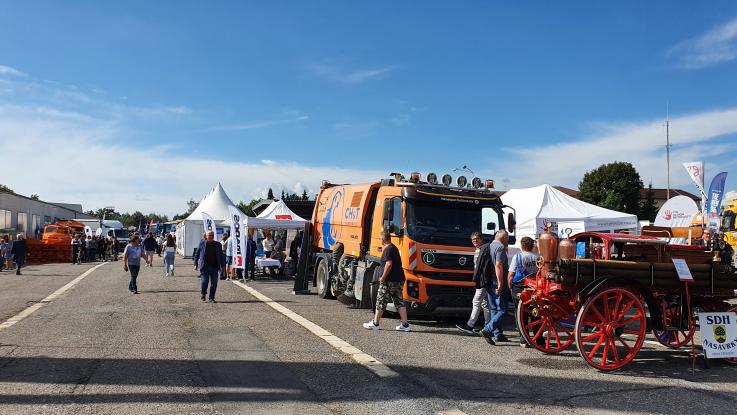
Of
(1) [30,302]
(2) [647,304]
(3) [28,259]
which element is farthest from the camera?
(3) [28,259]

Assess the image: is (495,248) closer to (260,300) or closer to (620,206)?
(260,300)

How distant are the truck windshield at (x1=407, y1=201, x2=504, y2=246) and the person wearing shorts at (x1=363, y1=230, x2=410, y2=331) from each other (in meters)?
1.03

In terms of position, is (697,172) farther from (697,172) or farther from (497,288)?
(497,288)

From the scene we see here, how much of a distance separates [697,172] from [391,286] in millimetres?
16421

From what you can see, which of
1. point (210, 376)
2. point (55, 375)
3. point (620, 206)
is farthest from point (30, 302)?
point (620, 206)

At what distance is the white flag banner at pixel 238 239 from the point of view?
2092 cm

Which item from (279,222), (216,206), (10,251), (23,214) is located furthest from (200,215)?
(23,214)

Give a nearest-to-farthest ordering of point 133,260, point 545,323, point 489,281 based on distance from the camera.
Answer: point 545,323
point 489,281
point 133,260

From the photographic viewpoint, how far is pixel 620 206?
214 feet

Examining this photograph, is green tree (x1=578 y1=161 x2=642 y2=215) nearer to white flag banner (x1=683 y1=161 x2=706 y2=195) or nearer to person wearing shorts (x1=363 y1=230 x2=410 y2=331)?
white flag banner (x1=683 y1=161 x2=706 y2=195)

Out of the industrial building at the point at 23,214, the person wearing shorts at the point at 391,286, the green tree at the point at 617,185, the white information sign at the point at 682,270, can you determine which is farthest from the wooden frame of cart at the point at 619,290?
the green tree at the point at 617,185

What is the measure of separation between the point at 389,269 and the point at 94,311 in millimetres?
6435

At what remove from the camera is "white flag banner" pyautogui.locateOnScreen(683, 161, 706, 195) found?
21.6 m

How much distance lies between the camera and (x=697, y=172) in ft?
71.4
